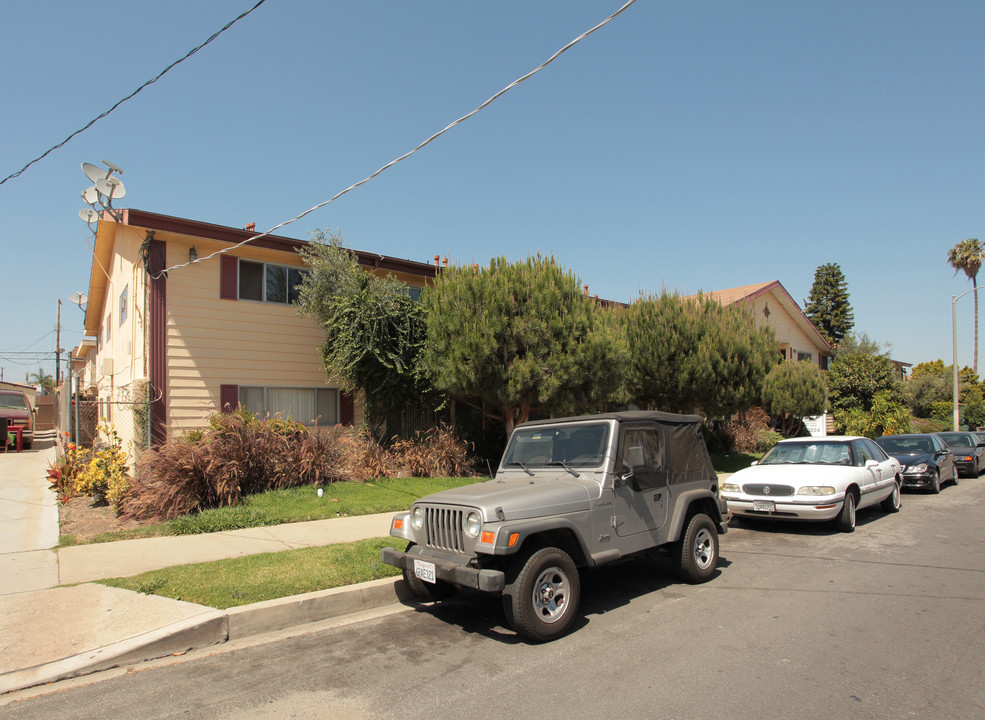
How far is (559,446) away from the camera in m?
6.47

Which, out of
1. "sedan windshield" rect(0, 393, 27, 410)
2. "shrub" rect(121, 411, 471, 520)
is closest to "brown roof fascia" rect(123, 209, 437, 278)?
"shrub" rect(121, 411, 471, 520)

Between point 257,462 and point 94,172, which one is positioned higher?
point 94,172

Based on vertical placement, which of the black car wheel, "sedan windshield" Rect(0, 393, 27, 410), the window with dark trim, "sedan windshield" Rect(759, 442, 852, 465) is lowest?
the black car wheel

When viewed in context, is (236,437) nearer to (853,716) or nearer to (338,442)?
(338,442)

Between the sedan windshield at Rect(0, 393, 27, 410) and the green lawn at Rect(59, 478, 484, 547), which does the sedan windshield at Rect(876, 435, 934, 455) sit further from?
the sedan windshield at Rect(0, 393, 27, 410)

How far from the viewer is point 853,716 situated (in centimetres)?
373

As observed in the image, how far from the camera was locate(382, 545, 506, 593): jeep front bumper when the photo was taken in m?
4.78

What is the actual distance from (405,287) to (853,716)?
1212 cm

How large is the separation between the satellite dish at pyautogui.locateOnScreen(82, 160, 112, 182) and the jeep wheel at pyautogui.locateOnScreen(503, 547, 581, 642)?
37.8ft

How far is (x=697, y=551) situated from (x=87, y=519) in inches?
356

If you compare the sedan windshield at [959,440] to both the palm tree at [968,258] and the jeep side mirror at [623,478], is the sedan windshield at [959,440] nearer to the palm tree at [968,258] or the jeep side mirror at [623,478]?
the jeep side mirror at [623,478]

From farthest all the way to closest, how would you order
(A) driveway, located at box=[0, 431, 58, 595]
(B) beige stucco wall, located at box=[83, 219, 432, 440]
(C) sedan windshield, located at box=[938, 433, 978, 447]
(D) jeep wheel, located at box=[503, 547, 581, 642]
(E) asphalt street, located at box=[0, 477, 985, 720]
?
(C) sedan windshield, located at box=[938, 433, 978, 447], (B) beige stucco wall, located at box=[83, 219, 432, 440], (A) driveway, located at box=[0, 431, 58, 595], (D) jeep wheel, located at box=[503, 547, 581, 642], (E) asphalt street, located at box=[0, 477, 985, 720]

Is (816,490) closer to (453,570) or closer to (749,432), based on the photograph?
(453,570)

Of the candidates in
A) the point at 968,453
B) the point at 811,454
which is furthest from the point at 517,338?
the point at 968,453
